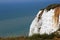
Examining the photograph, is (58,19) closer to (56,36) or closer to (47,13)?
(47,13)

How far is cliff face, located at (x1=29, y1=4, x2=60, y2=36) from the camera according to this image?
26.7 m

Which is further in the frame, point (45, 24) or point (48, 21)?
point (45, 24)

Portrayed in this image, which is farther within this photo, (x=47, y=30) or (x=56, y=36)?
(x=47, y=30)

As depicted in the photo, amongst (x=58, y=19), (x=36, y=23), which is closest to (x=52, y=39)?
(x=58, y=19)

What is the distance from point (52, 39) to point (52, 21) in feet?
27.0

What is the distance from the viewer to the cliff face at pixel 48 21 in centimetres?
2667

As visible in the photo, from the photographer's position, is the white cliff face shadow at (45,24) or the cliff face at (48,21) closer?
the cliff face at (48,21)

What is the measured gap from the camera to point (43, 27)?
28.7m

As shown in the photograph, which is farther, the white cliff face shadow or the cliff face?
the white cliff face shadow

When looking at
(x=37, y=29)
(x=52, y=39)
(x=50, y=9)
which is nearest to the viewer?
(x=52, y=39)

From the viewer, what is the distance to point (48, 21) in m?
28.0

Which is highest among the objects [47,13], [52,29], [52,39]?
[47,13]

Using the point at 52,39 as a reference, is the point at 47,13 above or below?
above

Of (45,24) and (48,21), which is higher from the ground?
(48,21)
